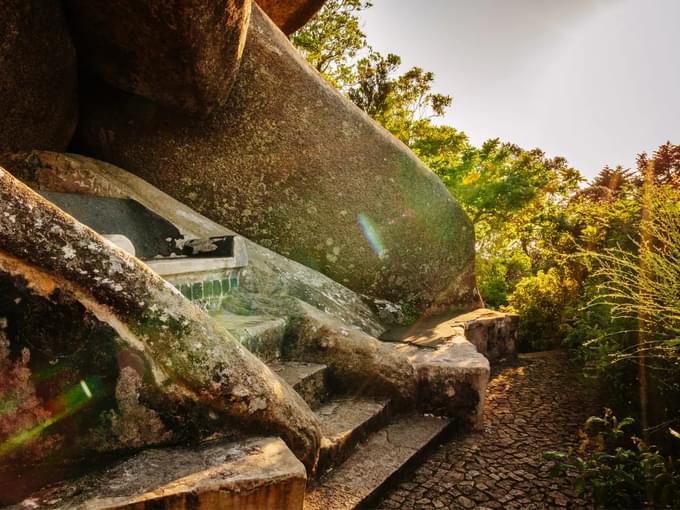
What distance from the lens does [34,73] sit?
391cm

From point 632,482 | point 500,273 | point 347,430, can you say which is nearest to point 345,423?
point 347,430

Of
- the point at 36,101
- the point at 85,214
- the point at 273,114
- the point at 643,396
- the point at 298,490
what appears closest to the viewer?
the point at 298,490

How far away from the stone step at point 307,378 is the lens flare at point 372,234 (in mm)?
2675

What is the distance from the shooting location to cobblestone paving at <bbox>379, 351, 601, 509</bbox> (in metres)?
2.56

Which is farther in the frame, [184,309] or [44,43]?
[44,43]

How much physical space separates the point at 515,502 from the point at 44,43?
5.18m

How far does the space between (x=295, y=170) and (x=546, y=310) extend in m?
4.30

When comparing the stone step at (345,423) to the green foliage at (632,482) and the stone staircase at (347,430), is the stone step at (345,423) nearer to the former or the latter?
the stone staircase at (347,430)

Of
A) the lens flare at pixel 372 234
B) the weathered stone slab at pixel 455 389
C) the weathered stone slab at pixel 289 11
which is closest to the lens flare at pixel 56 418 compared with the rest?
the weathered stone slab at pixel 455 389

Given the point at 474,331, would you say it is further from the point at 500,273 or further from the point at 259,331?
the point at 500,273

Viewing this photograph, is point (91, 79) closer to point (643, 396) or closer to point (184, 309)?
point (184, 309)

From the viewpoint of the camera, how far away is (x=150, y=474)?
1.69 metres

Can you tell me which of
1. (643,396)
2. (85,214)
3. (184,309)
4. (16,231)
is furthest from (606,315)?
(85,214)

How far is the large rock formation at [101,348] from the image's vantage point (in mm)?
1621
